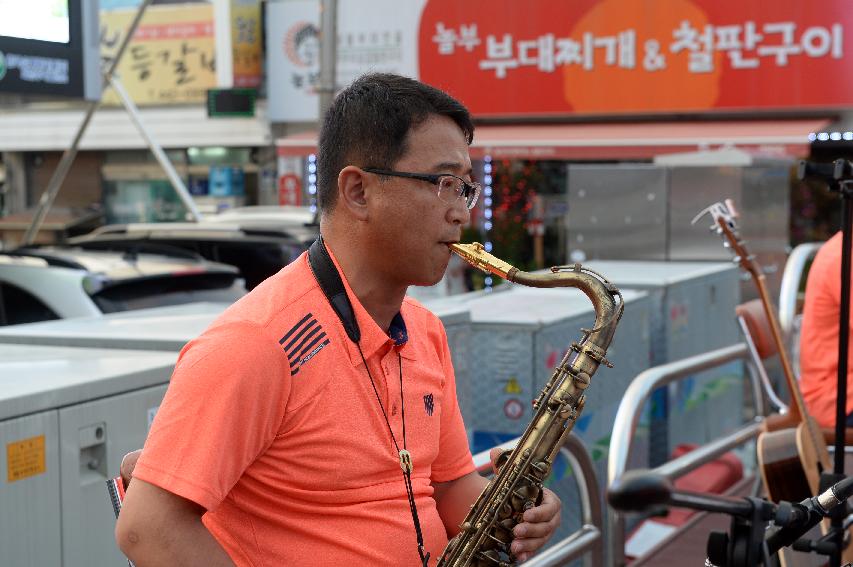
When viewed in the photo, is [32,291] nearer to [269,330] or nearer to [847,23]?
[269,330]

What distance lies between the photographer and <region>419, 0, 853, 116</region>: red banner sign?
17.3 meters

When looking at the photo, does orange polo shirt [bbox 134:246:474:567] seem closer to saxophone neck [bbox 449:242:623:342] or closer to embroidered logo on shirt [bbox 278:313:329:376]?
embroidered logo on shirt [bbox 278:313:329:376]

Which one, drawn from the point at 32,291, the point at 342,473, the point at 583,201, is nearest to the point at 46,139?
A: the point at 583,201

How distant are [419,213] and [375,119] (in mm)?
191

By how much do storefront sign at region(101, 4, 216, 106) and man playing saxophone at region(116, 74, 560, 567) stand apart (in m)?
20.3

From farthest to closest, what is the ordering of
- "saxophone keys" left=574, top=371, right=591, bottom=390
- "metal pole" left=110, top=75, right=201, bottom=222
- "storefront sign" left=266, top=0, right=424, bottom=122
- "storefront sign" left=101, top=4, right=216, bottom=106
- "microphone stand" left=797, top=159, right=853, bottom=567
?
"storefront sign" left=101, top=4, right=216, bottom=106
"storefront sign" left=266, top=0, right=424, bottom=122
"metal pole" left=110, top=75, right=201, bottom=222
"microphone stand" left=797, top=159, right=853, bottom=567
"saxophone keys" left=574, top=371, right=591, bottom=390

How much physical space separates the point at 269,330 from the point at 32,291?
4313 mm

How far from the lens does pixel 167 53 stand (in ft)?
73.6

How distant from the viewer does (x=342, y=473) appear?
2.12 meters

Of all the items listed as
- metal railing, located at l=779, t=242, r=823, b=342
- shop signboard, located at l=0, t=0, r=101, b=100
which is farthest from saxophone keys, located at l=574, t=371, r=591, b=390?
shop signboard, located at l=0, t=0, r=101, b=100

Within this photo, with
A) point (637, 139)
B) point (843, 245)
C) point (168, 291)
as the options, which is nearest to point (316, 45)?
point (637, 139)

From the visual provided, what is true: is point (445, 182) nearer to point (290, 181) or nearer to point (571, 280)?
point (571, 280)

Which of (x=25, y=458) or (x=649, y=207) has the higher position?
(x=649, y=207)

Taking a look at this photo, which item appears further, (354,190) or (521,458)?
(521,458)
